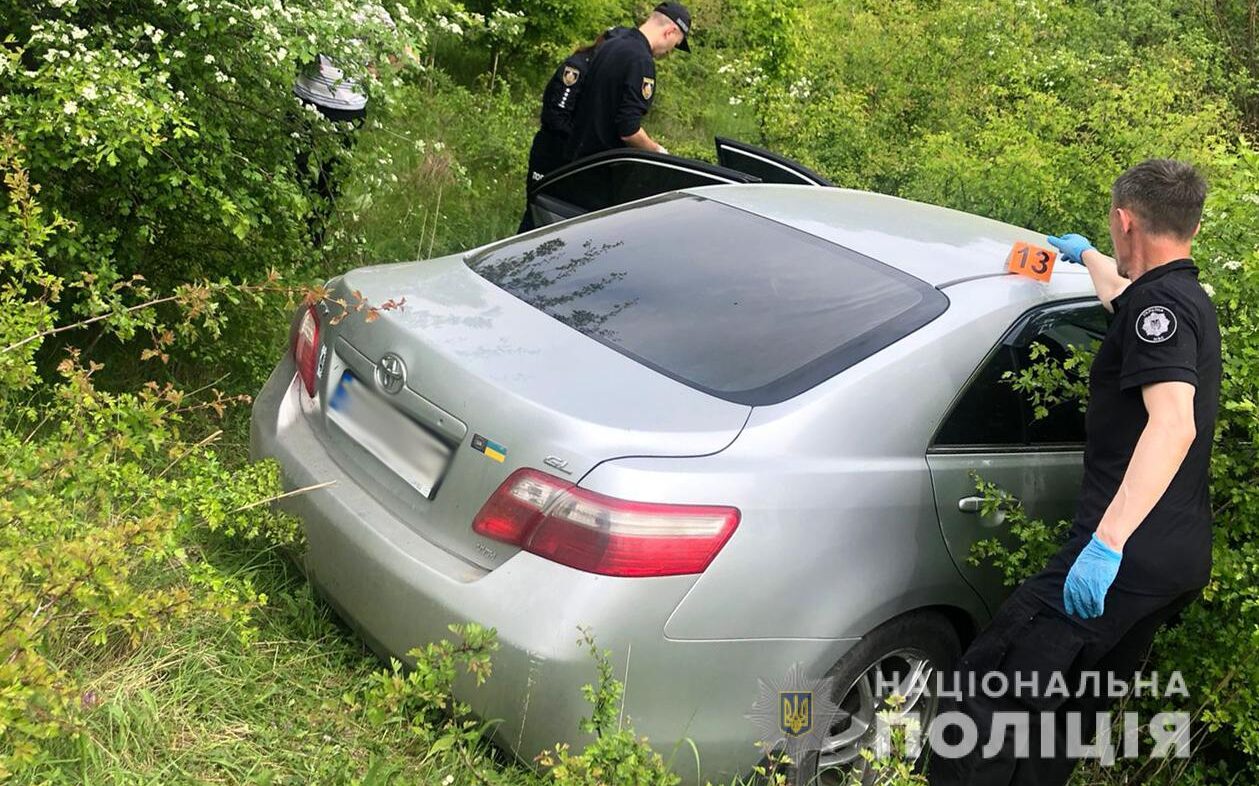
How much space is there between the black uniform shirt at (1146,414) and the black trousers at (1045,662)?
9 cm

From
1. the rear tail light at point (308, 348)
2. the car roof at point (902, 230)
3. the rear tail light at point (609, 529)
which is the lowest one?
the rear tail light at point (308, 348)

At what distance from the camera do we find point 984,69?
854cm

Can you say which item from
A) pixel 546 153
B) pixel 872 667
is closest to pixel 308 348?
pixel 872 667

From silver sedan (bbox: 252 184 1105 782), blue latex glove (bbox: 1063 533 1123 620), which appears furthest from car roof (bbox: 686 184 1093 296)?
blue latex glove (bbox: 1063 533 1123 620)

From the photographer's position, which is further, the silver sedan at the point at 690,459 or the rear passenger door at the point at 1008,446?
the rear passenger door at the point at 1008,446

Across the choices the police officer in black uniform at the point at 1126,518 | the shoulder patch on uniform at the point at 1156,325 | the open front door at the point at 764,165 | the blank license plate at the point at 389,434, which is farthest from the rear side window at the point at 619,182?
the shoulder patch on uniform at the point at 1156,325

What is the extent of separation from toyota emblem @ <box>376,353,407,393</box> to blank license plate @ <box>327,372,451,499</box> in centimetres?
5

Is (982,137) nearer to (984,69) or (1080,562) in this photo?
(984,69)

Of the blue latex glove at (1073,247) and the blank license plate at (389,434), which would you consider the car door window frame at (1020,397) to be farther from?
the blank license plate at (389,434)

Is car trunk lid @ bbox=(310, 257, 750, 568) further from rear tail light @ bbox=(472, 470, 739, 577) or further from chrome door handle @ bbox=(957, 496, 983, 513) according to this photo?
chrome door handle @ bbox=(957, 496, 983, 513)

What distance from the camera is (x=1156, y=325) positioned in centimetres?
281

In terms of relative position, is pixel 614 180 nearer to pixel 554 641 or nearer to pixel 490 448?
pixel 490 448

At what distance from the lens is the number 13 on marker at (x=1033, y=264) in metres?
3.58

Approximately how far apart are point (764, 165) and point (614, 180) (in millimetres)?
755
